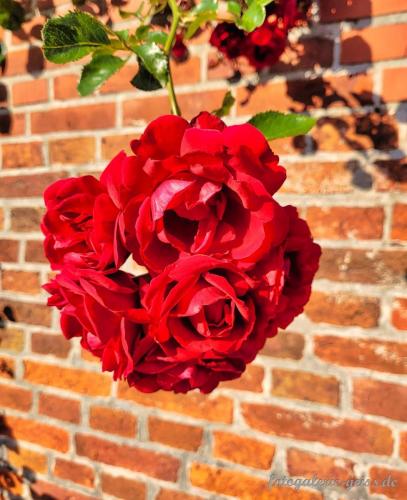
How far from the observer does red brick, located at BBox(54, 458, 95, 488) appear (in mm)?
1095

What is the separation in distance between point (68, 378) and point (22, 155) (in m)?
0.54

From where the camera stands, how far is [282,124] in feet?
1.65

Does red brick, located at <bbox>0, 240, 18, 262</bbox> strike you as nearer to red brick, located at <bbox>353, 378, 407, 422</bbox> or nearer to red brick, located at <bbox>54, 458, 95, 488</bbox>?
red brick, located at <bbox>54, 458, 95, 488</bbox>

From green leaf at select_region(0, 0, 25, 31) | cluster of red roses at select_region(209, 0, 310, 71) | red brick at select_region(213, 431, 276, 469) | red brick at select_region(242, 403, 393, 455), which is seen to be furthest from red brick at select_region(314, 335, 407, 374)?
green leaf at select_region(0, 0, 25, 31)

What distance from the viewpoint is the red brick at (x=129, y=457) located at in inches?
39.6

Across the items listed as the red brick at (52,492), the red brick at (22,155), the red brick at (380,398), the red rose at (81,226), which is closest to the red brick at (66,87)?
the red brick at (22,155)

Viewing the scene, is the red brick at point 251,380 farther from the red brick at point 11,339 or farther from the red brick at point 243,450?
the red brick at point 11,339

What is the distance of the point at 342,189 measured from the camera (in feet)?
2.63

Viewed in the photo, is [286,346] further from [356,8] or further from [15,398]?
[15,398]

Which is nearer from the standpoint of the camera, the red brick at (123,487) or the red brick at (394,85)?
the red brick at (394,85)

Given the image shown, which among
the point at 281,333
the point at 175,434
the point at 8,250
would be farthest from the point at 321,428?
the point at 8,250

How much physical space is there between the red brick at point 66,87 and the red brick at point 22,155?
124 mm

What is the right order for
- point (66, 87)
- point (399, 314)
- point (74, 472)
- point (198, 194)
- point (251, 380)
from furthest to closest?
point (74, 472), point (66, 87), point (251, 380), point (399, 314), point (198, 194)

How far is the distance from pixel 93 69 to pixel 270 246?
355 mm
